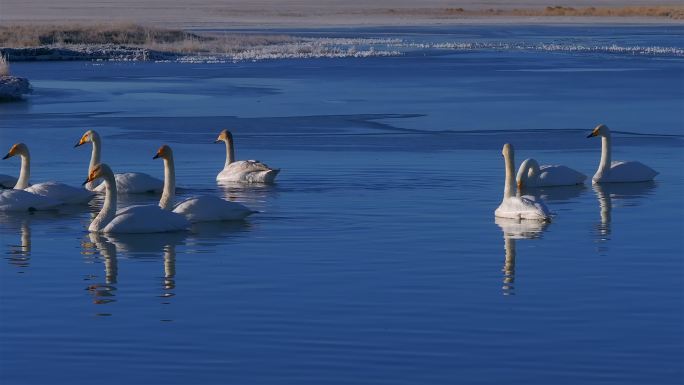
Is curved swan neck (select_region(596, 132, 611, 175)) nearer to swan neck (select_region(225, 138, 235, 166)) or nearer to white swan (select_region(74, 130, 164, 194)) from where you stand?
swan neck (select_region(225, 138, 235, 166))

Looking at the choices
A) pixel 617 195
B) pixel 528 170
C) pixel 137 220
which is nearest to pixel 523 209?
pixel 528 170

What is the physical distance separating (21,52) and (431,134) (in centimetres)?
2049

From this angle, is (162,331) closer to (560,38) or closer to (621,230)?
(621,230)

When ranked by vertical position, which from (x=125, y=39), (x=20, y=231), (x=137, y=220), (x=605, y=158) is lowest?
(x=20, y=231)

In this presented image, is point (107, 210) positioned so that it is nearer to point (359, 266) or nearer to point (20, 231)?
point (20, 231)

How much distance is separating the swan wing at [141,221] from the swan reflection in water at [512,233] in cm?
256

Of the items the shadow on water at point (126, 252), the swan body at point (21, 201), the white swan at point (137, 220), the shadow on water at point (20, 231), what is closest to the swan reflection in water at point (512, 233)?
the shadow on water at point (126, 252)

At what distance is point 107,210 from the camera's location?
36.4ft

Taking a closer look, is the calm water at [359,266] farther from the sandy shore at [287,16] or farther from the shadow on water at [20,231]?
the sandy shore at [287,16]

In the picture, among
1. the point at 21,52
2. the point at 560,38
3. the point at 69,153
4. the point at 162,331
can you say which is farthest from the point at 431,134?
the point at 560,38

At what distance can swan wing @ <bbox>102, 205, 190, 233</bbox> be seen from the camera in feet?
35.4

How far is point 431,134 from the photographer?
1919 centimetres

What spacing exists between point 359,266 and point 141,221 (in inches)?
82.9

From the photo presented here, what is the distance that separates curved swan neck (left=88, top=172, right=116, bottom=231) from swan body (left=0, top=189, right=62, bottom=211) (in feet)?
2.99
